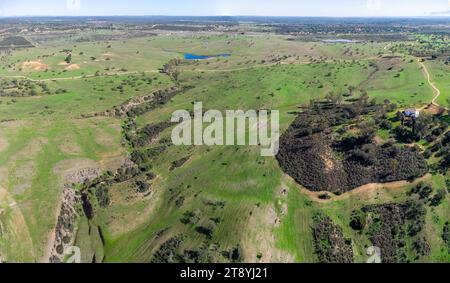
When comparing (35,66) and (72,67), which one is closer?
(35,66)

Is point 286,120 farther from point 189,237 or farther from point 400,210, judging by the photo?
point 189,237

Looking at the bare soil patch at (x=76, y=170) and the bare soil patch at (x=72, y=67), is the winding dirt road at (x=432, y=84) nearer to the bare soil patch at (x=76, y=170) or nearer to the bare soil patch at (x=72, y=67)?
the bare soil patch at (x=76, y=170)

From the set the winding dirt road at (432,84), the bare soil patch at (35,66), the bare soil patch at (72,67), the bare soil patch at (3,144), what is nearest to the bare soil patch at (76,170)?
the bare soil patch at (3,144)

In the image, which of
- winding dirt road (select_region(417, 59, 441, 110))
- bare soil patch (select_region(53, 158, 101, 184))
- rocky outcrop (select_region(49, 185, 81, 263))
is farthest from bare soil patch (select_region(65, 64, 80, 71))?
winding dirt road (select_region(417, 59, 441, 110))

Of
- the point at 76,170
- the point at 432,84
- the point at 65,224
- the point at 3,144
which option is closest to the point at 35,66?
the point at 3,144

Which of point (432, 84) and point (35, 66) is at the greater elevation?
point (35, 66)

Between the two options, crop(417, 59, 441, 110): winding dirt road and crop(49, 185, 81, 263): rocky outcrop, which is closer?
crop(49, 185, 81, 263): rocky outcrop

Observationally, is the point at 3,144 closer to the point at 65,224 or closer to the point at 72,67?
the point at 65,224

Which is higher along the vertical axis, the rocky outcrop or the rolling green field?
the rolling green field

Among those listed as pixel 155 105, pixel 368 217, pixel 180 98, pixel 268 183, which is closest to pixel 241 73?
pixel 180 98

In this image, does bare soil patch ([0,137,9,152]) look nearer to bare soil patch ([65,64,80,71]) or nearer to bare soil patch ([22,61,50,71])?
bare soil patch ([65,64,80,71])

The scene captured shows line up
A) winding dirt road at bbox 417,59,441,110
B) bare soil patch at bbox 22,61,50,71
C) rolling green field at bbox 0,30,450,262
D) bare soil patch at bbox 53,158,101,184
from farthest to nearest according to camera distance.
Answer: bare soil patch at bbox 22,61,50,71 → winding dirt road at bbox 417,59,441,110 → bare soil patch at bbox 53,158,101,184 → rolling green field at bbox 0,30,450,262
